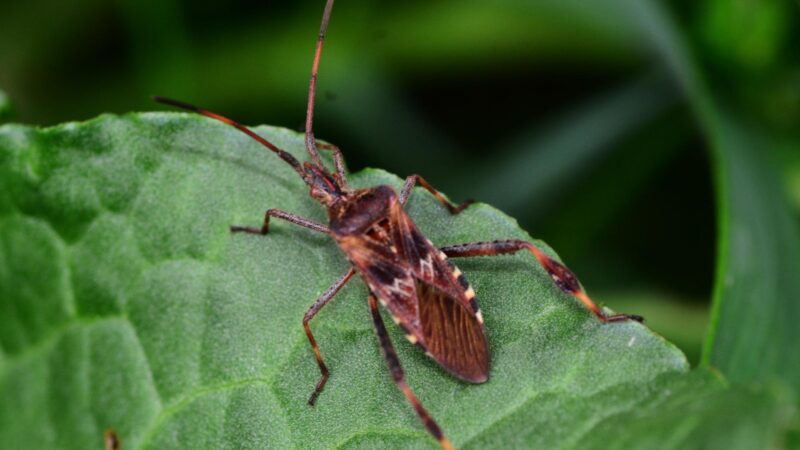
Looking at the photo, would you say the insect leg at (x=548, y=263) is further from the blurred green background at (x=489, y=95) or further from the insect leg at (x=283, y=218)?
the blurred green background at (x=489, y=95)

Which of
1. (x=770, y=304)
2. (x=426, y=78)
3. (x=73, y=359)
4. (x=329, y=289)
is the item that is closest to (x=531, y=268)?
(x=329, y=289)

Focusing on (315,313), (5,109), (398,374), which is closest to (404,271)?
(315,313)

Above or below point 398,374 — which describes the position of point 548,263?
above

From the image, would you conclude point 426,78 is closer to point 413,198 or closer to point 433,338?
point 413,198

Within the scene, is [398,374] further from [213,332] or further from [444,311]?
[213,332]

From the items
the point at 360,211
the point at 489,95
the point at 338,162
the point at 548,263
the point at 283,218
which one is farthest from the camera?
the point at 489,95

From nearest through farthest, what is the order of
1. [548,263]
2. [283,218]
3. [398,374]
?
1. [398,374]
2. [548,263]
3. [283,218]

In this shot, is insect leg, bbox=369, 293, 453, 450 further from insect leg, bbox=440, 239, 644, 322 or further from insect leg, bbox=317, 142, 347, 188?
insect leg, bbox=317, 142, 347, 188
